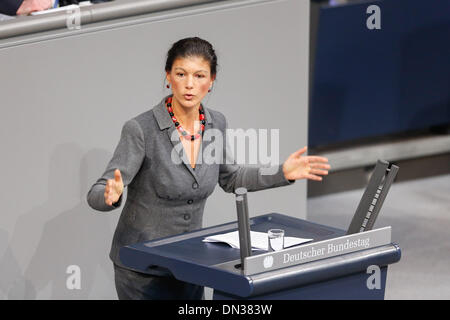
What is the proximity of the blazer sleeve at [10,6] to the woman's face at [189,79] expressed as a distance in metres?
1.09

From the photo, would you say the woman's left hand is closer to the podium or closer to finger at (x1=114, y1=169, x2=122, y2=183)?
the podium

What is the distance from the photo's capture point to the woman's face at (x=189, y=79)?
3566mm

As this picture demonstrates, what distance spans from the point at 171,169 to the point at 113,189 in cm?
34

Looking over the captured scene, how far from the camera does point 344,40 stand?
7145 millimetres

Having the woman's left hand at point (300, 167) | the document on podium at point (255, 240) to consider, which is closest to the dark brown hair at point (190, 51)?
the woman's left hand at point (300, 167)

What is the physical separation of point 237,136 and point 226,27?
490mm

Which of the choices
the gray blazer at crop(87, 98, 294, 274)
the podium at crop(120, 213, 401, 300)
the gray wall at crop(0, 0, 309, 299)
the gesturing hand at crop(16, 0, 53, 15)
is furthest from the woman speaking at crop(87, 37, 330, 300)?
the gesturing hand at crop(16, 0, 53, 15)

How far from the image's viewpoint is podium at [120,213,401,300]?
3.17 m

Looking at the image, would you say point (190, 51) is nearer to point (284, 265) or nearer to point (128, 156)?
point (128, 156)

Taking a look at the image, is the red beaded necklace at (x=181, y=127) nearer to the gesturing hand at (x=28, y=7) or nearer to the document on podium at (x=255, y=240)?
the document on podium at (x=255, y=240)

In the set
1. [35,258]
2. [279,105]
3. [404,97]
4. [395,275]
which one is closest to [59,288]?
[35,258]

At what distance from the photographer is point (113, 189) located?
3.33 m

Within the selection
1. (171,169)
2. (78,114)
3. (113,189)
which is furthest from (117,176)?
(78,114)

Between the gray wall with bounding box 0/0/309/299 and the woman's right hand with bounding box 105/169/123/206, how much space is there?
35.1 inches
